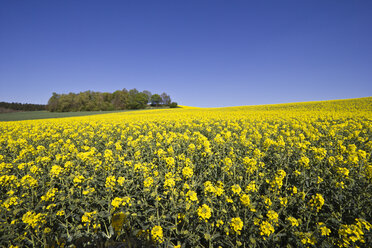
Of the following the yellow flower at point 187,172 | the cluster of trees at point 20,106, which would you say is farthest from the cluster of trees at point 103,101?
the yellow flower at point 187,172

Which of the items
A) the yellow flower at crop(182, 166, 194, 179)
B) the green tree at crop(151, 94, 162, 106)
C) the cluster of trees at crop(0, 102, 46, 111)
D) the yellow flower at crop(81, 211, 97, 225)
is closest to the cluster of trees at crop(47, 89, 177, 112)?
the green tree at crop(151, 94, 162, 106)

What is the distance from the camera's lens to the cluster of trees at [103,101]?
208 feet

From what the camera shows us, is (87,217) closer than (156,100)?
Yes

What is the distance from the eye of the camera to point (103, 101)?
229 ft

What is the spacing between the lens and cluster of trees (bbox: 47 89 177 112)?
6339cm

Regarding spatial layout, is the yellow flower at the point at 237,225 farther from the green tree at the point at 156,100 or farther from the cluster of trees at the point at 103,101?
the green tree at the point at 156,100

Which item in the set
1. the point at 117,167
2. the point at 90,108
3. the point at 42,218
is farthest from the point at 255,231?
the point at 90,108

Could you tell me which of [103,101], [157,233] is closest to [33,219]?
[157,233]

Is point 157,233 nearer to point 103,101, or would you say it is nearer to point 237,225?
point 237,225

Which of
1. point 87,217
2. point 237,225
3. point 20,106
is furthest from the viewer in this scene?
point 20,106

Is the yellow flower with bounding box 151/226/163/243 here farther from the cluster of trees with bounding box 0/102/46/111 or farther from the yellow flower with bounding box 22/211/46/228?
the cluster of trees with bounding box 0/102/46/111

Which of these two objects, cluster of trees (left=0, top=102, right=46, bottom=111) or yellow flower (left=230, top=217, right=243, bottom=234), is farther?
cluster of trees (left=0, top=102, right=46, bottom=111)

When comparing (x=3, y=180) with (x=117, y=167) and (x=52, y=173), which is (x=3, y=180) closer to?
(x=52, y=173)

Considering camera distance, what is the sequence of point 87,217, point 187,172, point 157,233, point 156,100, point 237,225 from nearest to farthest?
point 157,233
point 237,225
point 87,217
point 187,172
point 156,100
